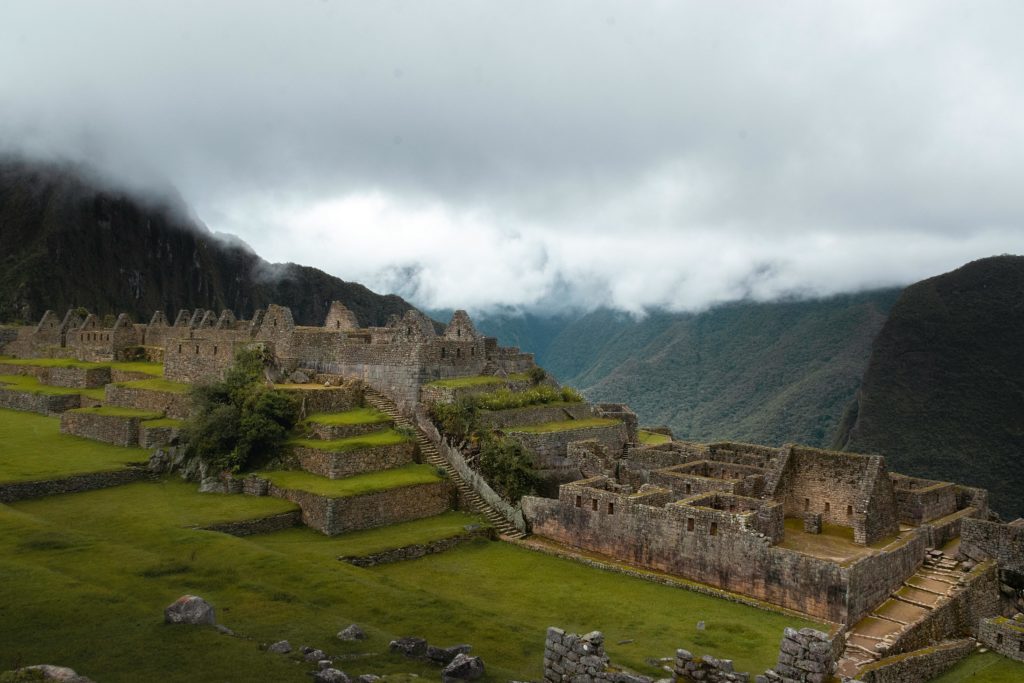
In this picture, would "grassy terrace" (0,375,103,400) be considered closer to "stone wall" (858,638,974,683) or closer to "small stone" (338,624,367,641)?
"small stone" (338,624,367,641)

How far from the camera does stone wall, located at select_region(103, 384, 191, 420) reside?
29.5m

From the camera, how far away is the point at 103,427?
28.9 metres

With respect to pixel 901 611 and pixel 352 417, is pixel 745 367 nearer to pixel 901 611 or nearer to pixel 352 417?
pixel 352 417

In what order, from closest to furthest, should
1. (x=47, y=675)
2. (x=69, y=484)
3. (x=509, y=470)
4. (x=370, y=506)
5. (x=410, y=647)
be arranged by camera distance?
(x=47, y=675) → (x=410, y=647) → (x=370, y=506) → (x=69, y=484) → (x=509, y=470)

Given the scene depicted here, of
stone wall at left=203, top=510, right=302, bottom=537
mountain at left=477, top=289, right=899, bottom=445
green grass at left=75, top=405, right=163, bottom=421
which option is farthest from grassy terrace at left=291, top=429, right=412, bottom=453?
mountain at left=477, top=289, right=899, bottom=445

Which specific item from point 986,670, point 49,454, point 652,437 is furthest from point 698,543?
point 49,454

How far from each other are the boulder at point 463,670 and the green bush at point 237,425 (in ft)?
50.6

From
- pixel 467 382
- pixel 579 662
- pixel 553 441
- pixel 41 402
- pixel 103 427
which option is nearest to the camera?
pixel 579 662

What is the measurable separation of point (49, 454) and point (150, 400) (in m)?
5.51

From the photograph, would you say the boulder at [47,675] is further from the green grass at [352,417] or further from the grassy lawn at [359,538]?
the green grass at [352,417]

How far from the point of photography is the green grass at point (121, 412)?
95.0 feet

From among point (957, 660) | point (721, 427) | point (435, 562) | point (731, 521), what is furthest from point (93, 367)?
point (721, 427)

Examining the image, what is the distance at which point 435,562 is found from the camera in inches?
784

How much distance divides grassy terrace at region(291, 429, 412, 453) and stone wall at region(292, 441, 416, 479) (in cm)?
12
